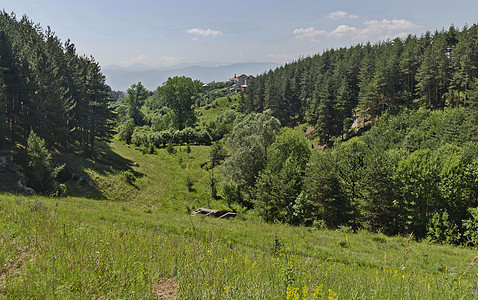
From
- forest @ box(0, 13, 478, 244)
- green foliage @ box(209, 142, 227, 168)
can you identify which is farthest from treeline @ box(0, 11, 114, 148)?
green foliage @ box(209, 142, 227, 168)

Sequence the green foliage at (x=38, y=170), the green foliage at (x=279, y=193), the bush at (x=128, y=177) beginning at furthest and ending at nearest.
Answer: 1. the bush at (x=128, y=177)
2. the green foliage at (x=279, y=193)
3. the green foliage at (x=38, y=170)

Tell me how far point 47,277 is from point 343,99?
85.1m

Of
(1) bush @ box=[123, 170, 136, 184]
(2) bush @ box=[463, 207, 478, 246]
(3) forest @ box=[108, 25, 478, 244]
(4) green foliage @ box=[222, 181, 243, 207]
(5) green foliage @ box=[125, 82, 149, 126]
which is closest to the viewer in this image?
(2) bush @ box=[463, 207, 478, 246]

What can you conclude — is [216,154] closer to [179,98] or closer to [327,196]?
[327,196]

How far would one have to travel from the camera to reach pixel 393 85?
3191 inches

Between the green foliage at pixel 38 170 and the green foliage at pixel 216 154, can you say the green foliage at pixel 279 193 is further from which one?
the green foliage at pixel 38 170

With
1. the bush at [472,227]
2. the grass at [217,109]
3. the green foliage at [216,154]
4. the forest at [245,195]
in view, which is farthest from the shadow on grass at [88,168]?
the grass at [217,109]

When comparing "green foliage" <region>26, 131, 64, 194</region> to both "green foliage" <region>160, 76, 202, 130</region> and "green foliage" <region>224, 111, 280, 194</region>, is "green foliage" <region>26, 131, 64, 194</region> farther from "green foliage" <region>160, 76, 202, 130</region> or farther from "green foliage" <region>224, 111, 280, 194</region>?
"green foliage" <region>160, 76, 202, 130</region>

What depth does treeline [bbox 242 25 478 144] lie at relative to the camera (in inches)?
2761

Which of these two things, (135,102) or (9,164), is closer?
(9,164)

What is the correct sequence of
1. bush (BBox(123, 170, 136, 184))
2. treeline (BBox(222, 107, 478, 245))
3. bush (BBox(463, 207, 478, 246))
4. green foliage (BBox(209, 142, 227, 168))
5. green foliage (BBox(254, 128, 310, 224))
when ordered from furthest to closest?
green foliage (BBox(209, 142, 227, 168))
bush (BBox(123, 170, 136, 184))
green foliage (BBox(254, 128, 310, 224))
treeline (BBox(222, 107, 478, 245))
bush (BBox(463, 207, 478, 246))

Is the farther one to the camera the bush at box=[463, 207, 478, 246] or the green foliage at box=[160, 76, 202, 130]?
the green foliage at box=[160, 76, 202, 130]

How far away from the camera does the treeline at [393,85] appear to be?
70125 mm

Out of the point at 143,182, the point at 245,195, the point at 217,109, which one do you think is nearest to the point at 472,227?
the point at 245,195
